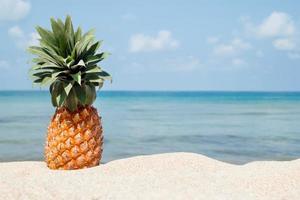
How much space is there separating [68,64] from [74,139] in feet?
3.56

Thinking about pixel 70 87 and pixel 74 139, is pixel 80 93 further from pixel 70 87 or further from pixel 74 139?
pixel 74 139

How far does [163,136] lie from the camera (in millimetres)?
16734

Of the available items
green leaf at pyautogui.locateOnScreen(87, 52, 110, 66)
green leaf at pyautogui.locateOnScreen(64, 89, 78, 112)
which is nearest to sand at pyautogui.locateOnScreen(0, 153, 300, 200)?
green leaf at pyautogui.locateOnScreen(64, 89, 78, 112)

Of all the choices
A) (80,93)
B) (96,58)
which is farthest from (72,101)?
(96,58)

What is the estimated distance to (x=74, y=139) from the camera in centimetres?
723

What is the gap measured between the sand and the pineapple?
34 cm

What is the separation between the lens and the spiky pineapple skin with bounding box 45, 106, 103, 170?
7250mm

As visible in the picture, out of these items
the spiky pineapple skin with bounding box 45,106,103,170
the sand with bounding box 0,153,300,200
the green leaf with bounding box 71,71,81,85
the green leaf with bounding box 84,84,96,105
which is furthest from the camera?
the green leaf with bounding box 84,84,96,105

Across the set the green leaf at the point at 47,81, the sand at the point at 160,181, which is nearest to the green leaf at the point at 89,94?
the green leaf at the point at 47,81

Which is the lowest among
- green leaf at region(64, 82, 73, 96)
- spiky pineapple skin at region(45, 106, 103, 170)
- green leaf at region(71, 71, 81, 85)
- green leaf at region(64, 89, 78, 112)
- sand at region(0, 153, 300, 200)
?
sand at region(0, 153, 300, 200)

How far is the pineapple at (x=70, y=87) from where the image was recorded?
7.27 metres

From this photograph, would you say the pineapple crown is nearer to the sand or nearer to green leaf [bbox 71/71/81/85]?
green leaf [bbox 71/71/81/85]

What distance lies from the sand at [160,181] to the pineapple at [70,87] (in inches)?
13.4

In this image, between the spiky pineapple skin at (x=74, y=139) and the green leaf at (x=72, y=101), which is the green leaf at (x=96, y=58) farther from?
the spiky pineapple skin at (x=74, y=139)
